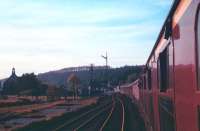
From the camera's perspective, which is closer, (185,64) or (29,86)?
(185,64)

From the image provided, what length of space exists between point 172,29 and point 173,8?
67 cm

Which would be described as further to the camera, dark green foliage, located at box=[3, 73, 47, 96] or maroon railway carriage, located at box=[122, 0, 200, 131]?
dark green foliage, located at box=[3, 73, 47, 96]

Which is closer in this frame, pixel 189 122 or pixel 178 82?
pixel 189 122

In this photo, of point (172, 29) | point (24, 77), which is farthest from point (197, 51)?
point (24, 77)

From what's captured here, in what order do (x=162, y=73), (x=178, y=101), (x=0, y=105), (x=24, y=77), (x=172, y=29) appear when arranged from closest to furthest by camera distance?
(x=178, y=101) → (x=172, y=29) → (x=162, y=73) → (x=0, y=105) → (x=24, y=77)

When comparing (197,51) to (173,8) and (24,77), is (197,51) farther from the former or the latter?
(24,77)

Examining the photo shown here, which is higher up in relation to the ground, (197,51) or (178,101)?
(197,51)

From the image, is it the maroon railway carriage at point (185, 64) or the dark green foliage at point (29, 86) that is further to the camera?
the dark green foliage at point (29, 86)

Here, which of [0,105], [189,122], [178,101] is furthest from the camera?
[0,105]

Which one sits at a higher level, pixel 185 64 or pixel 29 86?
pixel 29 86

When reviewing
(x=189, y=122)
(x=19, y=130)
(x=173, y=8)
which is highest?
(x=173, y=8)

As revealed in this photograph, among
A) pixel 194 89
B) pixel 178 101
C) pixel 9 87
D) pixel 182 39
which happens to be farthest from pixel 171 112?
pixel 9 87

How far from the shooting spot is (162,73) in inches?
372

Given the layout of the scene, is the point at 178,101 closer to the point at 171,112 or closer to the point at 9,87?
the point at 171,112
